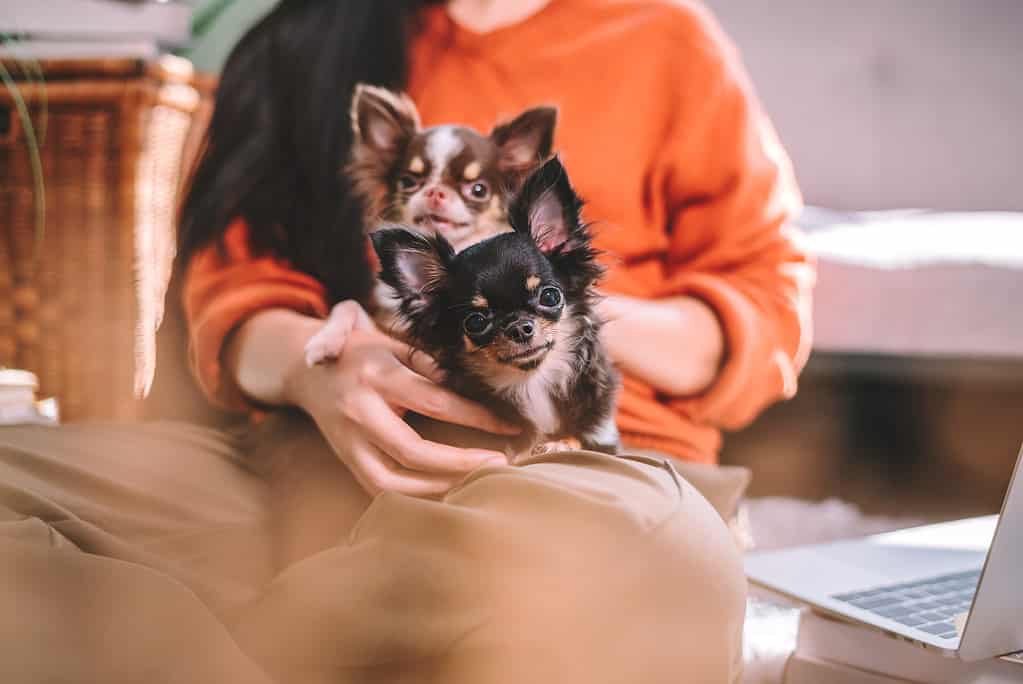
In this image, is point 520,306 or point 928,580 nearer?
point 520,306

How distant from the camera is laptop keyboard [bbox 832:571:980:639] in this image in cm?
76

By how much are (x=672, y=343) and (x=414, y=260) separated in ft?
0.86

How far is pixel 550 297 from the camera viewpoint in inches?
25.0

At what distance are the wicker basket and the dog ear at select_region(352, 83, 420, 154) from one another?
190mm

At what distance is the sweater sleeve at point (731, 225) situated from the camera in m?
0.77

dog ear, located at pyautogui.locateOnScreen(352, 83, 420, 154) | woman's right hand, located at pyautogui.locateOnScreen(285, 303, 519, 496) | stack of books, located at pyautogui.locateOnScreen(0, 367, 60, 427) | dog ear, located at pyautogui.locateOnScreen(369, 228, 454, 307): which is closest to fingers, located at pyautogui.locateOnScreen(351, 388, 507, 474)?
woman's right hand, located at pyautogui.locateOnScreen(285, 303, 519, 496)

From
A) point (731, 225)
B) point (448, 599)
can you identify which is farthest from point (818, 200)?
point (448, 599)

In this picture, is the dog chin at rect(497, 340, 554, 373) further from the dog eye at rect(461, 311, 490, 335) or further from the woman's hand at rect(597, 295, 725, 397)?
the woman's hand at rect(597, 295, 725, 397)

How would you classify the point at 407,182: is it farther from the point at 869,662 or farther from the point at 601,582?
the point at 869,662

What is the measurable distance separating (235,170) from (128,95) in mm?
122

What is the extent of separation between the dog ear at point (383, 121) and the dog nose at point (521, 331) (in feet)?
0.70

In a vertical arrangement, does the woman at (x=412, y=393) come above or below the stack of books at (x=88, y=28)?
below

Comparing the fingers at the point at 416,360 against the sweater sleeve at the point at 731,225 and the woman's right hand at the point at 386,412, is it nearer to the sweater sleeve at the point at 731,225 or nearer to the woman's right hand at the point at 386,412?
the woman's right hand at the point at 386,412

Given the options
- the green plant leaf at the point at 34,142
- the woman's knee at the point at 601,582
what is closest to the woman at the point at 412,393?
the woman's knee at the point at 601,582
